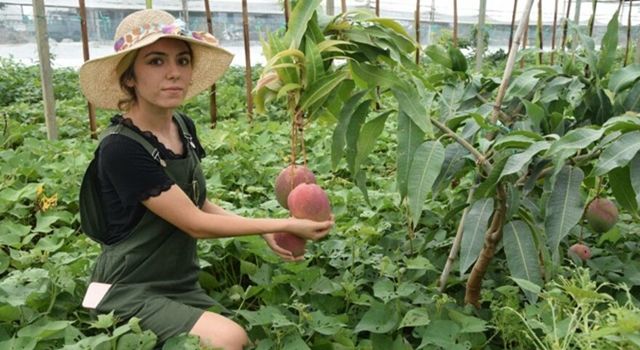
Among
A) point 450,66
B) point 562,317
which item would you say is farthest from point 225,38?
point 562,317

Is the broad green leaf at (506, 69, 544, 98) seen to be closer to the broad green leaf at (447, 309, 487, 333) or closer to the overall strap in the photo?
the broad green leaf at (447, 309, 487, 333)

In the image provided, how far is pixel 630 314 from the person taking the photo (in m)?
0.92

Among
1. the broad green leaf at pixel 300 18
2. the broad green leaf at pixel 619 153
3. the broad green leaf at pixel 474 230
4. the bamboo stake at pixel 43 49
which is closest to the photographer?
the broad green leaf at pixel 619 153

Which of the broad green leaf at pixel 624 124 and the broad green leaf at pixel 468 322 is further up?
the broad green leaf at pixel 624 124

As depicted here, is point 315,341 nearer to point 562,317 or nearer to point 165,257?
point 165,257

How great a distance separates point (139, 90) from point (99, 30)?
879 cm

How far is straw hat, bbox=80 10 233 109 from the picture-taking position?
1614 mm

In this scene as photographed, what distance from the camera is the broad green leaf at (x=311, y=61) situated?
56.0 inches

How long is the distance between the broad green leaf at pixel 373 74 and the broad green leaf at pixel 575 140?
378mm

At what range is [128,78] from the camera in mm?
1702

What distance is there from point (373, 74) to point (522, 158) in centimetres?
38

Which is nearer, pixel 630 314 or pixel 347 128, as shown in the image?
pixel 630 314

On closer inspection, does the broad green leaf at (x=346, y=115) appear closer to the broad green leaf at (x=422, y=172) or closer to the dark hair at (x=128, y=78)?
the broad green leaf at (x=422, y=172)

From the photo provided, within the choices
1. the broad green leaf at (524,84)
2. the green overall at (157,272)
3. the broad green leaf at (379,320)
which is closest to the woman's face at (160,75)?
the green overall at (157,272)
